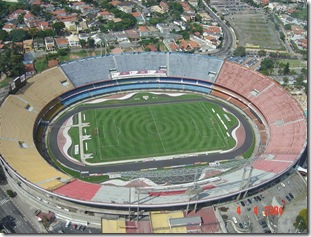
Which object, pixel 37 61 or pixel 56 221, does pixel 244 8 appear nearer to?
pixel 37 61

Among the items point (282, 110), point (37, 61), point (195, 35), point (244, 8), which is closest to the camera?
point (282, 110)

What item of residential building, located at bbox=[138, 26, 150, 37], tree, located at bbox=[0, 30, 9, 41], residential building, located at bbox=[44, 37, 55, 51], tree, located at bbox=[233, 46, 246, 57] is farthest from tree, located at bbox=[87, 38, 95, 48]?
tree, located at bbox=[233, 46, 246, 57]

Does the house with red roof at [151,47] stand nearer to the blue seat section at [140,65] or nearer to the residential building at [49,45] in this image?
the blue seat section at [140,65]

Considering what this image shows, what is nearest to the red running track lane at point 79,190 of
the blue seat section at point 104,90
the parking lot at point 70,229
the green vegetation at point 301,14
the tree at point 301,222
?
the parking lot at point 70,229

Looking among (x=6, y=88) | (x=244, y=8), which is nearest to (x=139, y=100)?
(x=6, y=88)

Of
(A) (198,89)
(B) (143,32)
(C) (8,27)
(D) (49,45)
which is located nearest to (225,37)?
(B) (143,32)

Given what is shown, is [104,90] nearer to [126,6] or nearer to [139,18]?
[139,18]
